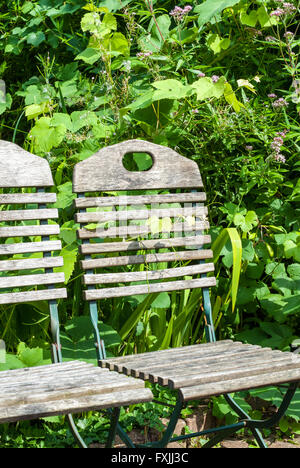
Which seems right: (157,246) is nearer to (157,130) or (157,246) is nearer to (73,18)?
(157,130)

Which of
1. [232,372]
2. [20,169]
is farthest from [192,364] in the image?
[20,169]

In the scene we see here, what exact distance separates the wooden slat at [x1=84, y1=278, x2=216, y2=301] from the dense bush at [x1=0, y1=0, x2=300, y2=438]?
0.17 meters

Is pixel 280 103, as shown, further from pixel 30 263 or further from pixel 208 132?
pixel 30 263

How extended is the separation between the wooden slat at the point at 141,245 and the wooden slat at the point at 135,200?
149mm

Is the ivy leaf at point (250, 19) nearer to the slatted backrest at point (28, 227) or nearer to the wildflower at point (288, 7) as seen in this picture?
the wildflower at point (288, 7)

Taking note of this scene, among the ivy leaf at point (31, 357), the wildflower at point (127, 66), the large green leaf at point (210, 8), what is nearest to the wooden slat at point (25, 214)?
the ivy leaf at point (31, 357)

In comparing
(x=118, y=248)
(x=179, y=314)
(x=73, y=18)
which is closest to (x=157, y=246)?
(x=118, y=248)

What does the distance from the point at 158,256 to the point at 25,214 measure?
20.9 inches

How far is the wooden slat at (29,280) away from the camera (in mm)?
2291

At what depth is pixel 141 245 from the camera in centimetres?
254

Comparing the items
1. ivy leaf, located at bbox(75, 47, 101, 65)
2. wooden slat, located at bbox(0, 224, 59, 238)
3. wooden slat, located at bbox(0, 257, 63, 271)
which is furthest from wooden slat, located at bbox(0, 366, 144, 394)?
ivy leaf, located at bbox(75, 47, 101, 65)

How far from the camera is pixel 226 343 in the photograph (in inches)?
94.9

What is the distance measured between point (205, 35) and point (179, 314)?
147cm

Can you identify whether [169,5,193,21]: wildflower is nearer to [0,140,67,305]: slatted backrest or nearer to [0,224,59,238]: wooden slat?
[0,140,67,305]: slatted backrest
